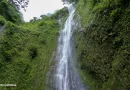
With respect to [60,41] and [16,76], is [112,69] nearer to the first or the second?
[16,76]

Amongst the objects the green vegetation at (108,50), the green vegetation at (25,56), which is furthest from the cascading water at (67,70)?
the green vegetation at (25,56)

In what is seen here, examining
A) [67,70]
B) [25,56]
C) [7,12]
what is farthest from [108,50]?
[7,12]

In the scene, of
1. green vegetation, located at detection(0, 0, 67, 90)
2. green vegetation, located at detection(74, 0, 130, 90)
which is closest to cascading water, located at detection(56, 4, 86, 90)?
green vegetation, located at detection(74, 0, 130, 90)

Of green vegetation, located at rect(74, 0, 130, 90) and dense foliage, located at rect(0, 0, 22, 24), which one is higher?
dense foliage, located at rect(0, 0, 22, 24)

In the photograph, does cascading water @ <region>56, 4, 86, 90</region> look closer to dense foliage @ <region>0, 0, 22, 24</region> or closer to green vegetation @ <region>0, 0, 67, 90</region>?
green vegetation @ <region>0, 0, 67, 90</region>

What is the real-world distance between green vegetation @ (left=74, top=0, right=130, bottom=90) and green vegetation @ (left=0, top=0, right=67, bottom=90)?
3.84 m

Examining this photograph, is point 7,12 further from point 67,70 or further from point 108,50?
point 108,50

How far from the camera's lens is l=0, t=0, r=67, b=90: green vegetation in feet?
46.5

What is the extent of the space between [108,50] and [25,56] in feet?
26.6

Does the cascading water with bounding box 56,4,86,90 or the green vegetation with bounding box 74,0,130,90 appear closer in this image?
the green vegetation with bounding box 74,0,130,90

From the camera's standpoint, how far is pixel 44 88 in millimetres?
13711

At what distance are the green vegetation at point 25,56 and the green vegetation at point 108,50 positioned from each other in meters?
3.84

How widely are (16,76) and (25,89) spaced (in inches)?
58.9

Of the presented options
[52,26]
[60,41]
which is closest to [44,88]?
[60,41]
